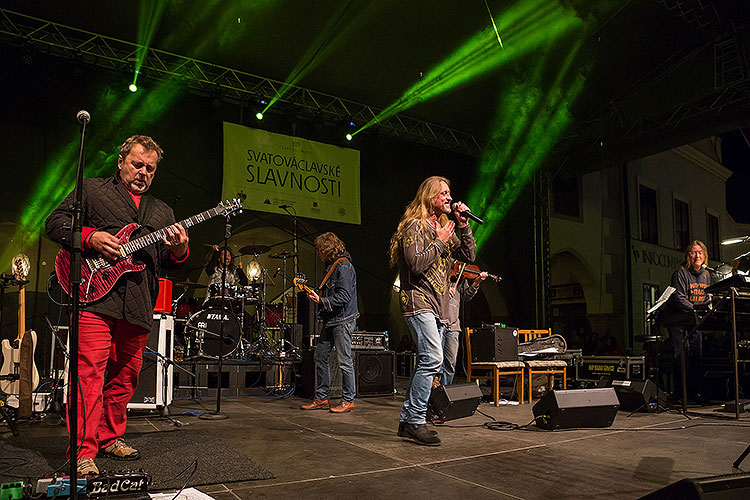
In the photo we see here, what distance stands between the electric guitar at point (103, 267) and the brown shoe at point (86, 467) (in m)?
0.74

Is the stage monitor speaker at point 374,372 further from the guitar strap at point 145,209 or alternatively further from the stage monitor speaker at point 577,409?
the guitar strap at point 145,209

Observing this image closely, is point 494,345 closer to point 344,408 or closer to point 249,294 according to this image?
point 344,408

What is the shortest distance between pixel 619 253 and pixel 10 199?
1374cm

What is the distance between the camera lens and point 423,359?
3646 mm

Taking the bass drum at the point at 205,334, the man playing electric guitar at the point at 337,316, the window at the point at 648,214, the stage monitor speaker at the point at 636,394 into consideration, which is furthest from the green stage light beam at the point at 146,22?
the window at the point at 648,214

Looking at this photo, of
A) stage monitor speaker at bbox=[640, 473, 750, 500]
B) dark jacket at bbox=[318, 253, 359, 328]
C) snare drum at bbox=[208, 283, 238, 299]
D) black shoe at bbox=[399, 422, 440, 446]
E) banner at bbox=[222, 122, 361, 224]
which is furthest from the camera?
banner at bbox=[222, 122, 361, 224]

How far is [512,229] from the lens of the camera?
43.6 ft

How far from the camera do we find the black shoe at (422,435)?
3596 mm

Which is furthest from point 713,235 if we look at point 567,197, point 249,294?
point 249,294

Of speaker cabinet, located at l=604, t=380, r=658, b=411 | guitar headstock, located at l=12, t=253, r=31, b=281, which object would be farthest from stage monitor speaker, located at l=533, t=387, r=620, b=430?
guitar headstock, located at l=12, t=253, r=31, b=281

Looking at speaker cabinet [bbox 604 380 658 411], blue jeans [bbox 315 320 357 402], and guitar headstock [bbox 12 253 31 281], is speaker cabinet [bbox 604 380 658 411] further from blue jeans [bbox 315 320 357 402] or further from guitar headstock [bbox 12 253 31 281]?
guitar headstock [bbox 12 253 31 281]

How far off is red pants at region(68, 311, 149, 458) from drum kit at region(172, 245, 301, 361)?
3.76 meters

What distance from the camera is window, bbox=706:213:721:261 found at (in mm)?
18266

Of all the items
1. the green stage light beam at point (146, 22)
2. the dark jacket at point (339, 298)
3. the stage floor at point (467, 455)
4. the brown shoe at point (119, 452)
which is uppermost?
the green stage light beam at point (146, 22)
